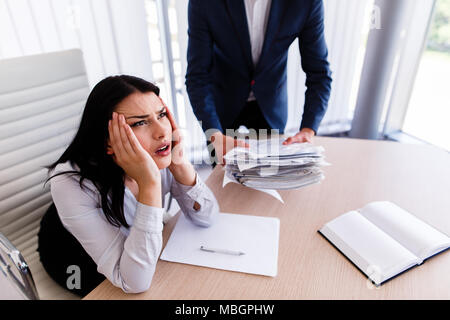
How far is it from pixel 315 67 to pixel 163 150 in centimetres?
93

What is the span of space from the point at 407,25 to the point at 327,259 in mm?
2564

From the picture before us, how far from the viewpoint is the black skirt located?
3.06 ft

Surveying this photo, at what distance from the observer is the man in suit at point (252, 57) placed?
1308mm

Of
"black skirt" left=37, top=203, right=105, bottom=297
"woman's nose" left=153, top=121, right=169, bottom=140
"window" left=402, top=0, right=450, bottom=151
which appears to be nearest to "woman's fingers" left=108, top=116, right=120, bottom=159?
"woman's nose" left=153, top=121, right=169, bottom=140

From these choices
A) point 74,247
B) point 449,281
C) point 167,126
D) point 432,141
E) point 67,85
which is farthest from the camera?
point 432,141

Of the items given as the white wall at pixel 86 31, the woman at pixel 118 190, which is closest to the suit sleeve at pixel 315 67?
the woman at pixel 118 190

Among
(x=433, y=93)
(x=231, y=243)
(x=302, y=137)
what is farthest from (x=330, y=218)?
(x=433, y=93)

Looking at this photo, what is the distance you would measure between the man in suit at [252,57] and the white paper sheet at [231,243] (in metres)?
0.38

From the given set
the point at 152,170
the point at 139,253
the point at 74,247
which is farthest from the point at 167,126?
the point at 74,247

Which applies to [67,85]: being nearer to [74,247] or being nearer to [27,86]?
[27,86]

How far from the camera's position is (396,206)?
897 millimetres

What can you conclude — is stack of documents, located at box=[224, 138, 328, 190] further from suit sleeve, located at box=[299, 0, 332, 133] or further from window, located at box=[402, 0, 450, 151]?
window, located at box=[402, 0, 450, 151]

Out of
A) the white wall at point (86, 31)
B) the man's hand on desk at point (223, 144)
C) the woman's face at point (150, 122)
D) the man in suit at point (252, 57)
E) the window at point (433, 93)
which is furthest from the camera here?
the window at point (433, 93)

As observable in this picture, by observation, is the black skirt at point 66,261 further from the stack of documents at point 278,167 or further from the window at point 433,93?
the window at point 433,93
